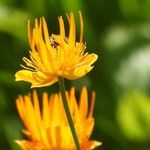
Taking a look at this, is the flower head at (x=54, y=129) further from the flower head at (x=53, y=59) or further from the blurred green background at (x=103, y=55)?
the blurred green background at (x=103, y=55)

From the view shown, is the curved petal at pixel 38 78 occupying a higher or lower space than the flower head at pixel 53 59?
lower

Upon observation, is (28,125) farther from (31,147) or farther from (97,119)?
(97,119)

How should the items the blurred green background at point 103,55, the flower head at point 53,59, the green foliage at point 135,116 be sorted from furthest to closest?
1. the blurred green background at point 103,55
2. the green foliage at point 135,116
3. the flower head at point 53,59

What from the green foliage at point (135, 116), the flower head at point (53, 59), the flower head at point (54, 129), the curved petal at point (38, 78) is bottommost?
the green foliage at point (135, 116)

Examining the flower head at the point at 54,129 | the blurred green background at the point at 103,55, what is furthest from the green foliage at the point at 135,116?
the flower head at the point at 54,129

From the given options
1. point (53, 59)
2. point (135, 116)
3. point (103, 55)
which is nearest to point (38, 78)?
point (53, 59)

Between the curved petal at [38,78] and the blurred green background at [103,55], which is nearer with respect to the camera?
the curved petal at [38,78]

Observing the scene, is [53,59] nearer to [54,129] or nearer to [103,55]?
[54,129]

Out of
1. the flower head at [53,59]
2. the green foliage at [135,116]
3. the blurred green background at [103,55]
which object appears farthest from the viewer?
the blurred green background at [103,55]

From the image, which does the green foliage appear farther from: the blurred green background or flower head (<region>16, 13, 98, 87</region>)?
flower head (<region>16, 13, 98, 87</region>)

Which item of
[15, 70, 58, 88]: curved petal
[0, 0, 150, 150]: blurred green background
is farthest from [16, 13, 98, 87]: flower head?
[0, 0, 150, 150]: blurred green background
